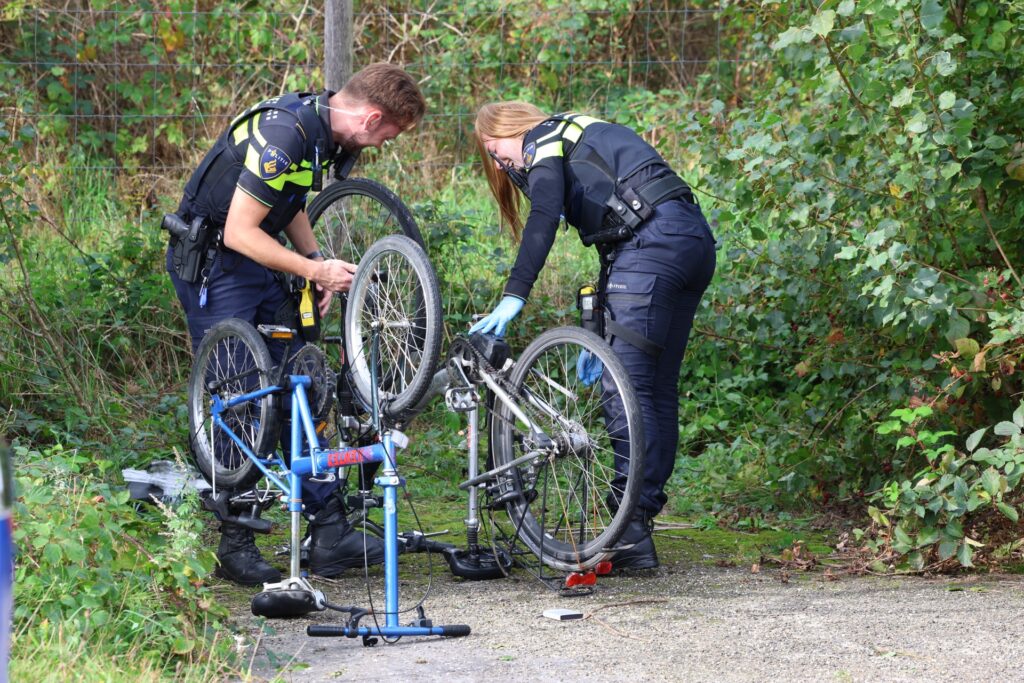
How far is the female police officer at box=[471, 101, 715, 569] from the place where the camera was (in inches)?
179

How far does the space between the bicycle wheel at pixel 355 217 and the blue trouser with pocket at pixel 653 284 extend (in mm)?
746

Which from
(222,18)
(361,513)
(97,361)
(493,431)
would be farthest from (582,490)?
(222,18)

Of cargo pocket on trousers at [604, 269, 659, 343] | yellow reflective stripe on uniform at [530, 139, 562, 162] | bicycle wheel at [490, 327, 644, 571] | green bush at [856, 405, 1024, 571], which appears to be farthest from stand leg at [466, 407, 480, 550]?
green bush at [856, 405, 1024, 571]

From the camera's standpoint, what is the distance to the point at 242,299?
470 cm

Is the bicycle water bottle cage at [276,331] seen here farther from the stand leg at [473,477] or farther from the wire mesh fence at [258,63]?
the wire mesh fence at [258,63]

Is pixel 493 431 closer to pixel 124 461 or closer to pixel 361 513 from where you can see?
pixel 361 513

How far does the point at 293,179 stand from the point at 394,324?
2.27 feet

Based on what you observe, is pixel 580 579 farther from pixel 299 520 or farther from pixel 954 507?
pixel 954 507

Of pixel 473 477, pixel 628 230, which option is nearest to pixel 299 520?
pixel 473 477

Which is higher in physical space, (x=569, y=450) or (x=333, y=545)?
(x=569, y=450)

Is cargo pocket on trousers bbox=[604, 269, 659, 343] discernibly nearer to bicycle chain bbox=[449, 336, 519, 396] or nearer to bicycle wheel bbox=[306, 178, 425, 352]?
bicycle chain bbox=[449, 336, 519, 396]

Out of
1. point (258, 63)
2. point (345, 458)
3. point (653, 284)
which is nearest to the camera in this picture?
point (345, 458)

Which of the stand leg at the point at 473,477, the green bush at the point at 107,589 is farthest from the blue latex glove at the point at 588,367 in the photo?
the green bush at the point at 107,589

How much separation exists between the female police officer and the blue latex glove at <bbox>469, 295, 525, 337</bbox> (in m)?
0.04
